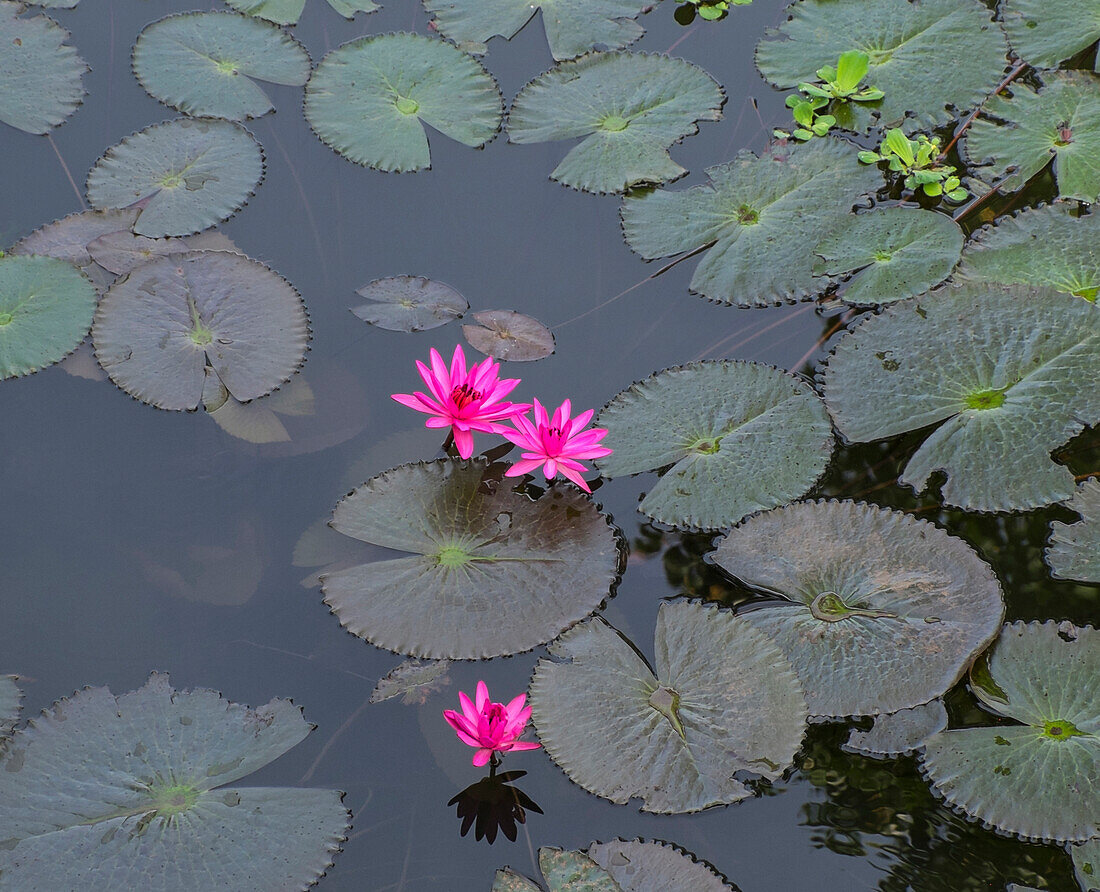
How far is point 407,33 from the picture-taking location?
11.7ft

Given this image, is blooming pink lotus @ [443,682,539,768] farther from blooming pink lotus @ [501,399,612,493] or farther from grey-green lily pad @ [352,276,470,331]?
grey-green lily pad @ [352,276,470,331]

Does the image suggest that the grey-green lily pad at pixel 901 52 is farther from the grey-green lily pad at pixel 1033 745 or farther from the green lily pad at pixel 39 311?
the green lily pad at pixel 39 311

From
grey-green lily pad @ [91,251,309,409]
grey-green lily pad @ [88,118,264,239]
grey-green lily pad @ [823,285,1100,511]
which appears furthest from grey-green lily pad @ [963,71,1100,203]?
grey-green lily pad @ [88,118,264,239]

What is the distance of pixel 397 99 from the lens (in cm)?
336

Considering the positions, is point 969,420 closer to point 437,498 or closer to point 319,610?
point 437,498

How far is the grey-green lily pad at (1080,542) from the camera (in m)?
2.30

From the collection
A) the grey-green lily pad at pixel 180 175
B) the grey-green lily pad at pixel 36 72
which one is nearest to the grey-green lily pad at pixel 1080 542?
the grey-green lily pad at pixel 180 175

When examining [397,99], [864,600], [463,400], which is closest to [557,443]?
[463,400]

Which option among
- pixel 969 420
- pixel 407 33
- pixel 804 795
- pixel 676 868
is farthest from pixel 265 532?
pixel 407 33

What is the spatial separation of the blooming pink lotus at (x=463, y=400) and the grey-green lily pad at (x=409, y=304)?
43 cm

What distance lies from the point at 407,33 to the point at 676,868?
3.06 m

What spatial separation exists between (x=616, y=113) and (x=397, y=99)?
0.78 meters

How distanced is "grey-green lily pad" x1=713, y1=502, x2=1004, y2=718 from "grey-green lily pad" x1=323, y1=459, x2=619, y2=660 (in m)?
0.38

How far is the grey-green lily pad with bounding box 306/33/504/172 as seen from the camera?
10.6 feet
